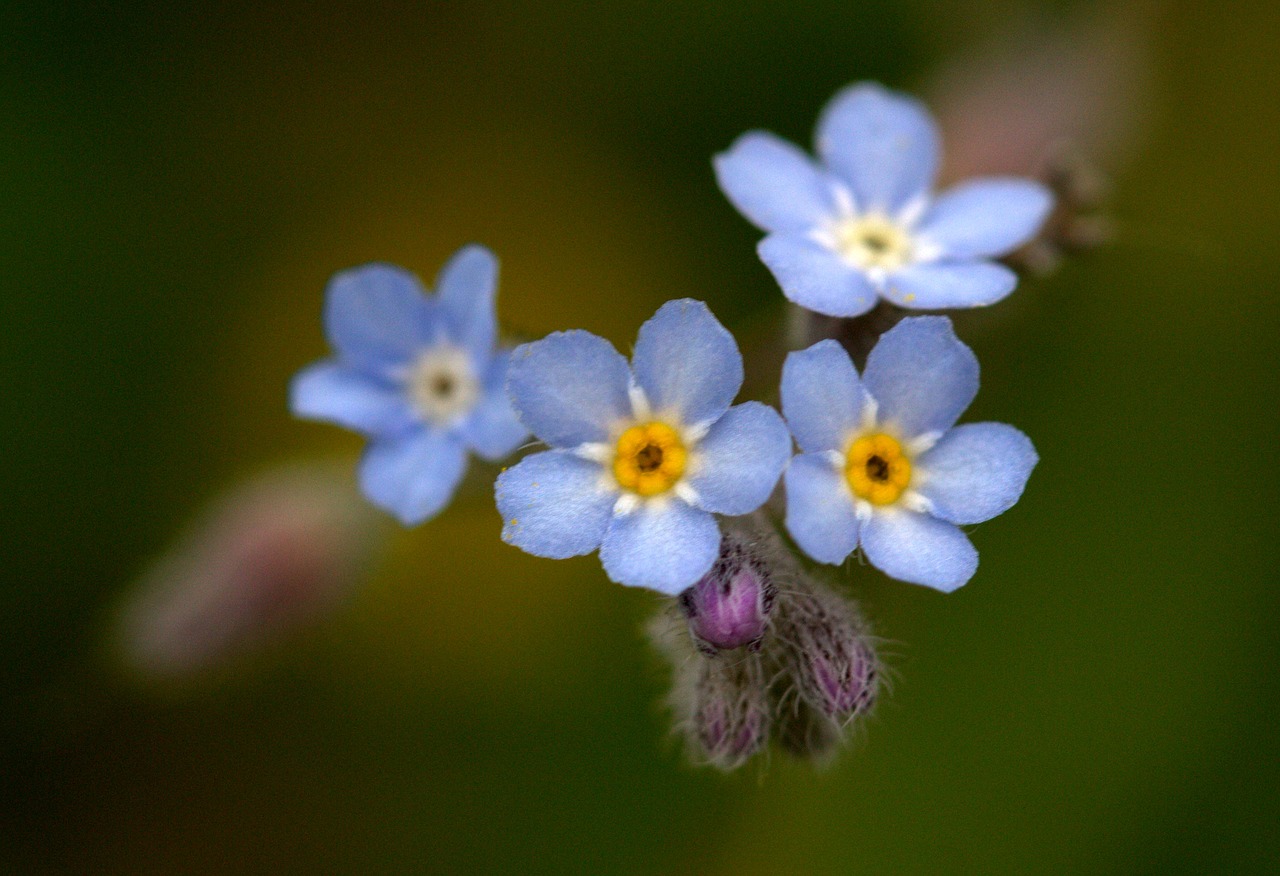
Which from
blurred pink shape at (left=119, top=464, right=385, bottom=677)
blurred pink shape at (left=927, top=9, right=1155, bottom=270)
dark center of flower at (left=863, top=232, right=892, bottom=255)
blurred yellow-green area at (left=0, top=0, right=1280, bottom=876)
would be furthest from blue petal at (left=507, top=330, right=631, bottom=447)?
blurred pink shape at (left=927, top=9, right=1155, bottom=270)

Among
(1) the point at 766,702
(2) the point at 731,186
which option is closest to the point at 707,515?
(1) the point at 766,702

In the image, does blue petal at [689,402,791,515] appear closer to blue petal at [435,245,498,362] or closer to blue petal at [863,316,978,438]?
blue petal at [863,316,978,438]

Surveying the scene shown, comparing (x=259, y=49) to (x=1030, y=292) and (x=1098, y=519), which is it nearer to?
(x=1030, y=292)

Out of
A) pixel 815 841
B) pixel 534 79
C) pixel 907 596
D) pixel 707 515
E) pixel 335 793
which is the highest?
pixel 534 79

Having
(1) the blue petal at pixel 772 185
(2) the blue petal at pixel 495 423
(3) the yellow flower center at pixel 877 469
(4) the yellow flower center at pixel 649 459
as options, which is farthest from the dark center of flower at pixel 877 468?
(2) the blue petal at pixel 495 423

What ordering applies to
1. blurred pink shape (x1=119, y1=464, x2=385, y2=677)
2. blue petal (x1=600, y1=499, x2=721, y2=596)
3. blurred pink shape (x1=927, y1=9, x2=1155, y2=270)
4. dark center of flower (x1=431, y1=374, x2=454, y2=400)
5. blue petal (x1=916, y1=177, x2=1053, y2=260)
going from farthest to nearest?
blurred pink shape (x1=927, y1=9, x2=1155, y2=270), blurred pink shape (x1=119, y1=464, x2=385, y2=677), dark center of flower (x1=431, y1=374, x2=454, y2=400), blue petal (x1=916, y1=177, x2=1053, y2=260), blue petal (x1=600, y1=499, x2=721, y2=596)

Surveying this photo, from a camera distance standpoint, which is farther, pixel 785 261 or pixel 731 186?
pixel 731 186

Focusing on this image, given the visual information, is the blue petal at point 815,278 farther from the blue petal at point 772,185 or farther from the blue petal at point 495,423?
the blue petal at point 495,423
